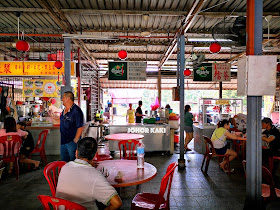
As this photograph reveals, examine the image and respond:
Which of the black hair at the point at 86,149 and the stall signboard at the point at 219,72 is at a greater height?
the stall signboard at the point at 219,72

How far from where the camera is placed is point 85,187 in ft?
6.45

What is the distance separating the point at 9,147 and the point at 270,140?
5.52 m

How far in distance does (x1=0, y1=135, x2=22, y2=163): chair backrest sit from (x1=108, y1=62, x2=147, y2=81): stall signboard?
471cm

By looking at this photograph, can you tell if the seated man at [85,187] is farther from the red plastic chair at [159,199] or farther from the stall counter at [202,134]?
the stall counter at [202,134]

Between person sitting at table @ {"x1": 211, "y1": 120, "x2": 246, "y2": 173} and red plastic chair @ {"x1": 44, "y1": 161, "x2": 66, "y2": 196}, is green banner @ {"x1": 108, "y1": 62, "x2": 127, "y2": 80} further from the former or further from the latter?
red plastic chair @ {"x1": 44, "y1": 161, "x2": 66, "y2": 196}

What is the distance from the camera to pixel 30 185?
4.59 m

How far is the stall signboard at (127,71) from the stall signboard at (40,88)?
7.97 feet

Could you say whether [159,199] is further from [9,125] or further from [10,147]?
[9,125]

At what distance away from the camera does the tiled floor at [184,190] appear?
375 cm

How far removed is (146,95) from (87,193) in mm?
25710

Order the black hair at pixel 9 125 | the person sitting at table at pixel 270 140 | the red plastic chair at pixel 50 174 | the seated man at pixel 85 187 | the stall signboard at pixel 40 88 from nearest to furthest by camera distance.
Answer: the seated man at pixel 85 187 → the red plastic chair at pixel 50 174 → the person sitting at table at pixel 270 140 → the black hair at pixel 9 125 → the stall signboard at pixel 40 88

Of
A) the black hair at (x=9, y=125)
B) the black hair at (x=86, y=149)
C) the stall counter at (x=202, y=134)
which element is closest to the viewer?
the black hair at (x=86, y=149)

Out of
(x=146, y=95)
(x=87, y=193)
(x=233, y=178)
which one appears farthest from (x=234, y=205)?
(x=146, y=95)

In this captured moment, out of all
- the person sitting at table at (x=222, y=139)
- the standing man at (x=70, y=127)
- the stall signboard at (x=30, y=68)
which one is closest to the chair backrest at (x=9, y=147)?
the standing man at (x=70, y=127)
